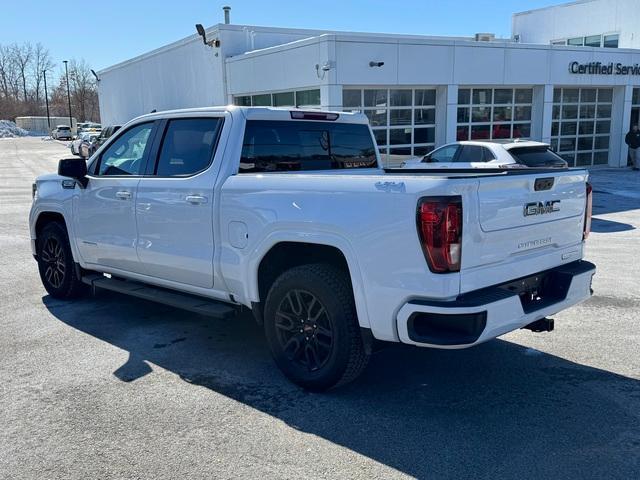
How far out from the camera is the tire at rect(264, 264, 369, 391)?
4027 millimetres

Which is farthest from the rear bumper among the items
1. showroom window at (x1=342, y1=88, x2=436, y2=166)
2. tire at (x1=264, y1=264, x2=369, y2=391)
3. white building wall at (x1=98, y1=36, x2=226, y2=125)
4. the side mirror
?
white building wall at (x1=98, y1=36, x2=226, y2=125)

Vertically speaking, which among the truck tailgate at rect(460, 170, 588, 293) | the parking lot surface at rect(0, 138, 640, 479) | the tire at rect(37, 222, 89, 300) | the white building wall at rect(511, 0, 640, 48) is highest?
the white building wall at rect(511, 0, 640, 48)

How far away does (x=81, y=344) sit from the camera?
5395mm

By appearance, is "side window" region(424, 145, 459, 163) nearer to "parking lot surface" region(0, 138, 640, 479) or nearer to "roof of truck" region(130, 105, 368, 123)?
"parking lot surface" region(0, 138, 640, 479)

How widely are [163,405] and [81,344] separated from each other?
1.61m

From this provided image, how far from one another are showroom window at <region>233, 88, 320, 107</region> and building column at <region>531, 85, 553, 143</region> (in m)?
8.45

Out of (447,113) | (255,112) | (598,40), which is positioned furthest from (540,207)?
(598,40)

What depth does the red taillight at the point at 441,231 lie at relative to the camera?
3457 millimetres

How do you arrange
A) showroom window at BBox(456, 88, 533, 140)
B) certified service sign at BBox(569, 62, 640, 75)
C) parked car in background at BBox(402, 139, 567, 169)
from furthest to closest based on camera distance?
certified service sign at BBox(569, 62, 640, 75) → showroom window at BBox(456, 88, 533, 140) → parked car in background at BBox(402, 139, 567, 169)

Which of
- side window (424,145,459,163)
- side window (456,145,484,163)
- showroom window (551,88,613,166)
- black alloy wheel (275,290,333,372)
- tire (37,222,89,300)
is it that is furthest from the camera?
showroom window (551,88,613,166)

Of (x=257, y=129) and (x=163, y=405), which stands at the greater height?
(x=257, y=129)

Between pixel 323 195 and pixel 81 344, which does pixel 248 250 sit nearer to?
pixel 323 195

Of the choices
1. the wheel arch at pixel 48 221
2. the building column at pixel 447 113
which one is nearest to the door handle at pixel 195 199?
the wheel arch at pixel 48 221

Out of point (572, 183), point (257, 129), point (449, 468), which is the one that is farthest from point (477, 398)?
point (257, 129)
